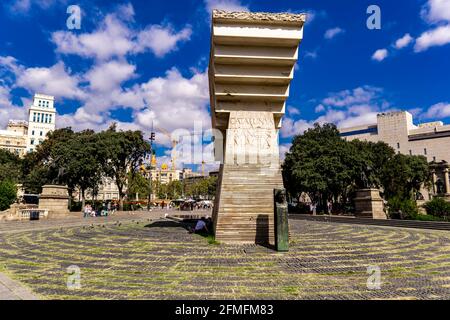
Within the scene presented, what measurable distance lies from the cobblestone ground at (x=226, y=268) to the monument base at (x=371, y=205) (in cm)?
1147

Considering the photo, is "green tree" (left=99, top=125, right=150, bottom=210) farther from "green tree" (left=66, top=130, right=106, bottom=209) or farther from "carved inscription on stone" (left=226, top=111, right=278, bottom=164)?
"carved inscription on stone" (left=226, top=111, right=278, bottom=164)

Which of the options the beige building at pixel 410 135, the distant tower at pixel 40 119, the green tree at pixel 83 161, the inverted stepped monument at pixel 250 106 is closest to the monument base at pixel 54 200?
the green tree at pixel 83 161

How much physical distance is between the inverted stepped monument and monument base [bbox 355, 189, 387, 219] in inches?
499

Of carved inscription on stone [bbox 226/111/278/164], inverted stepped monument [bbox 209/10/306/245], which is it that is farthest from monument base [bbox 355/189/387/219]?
carved inscription on stone [bbox 226/111/278/164]

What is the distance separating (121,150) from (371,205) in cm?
3165

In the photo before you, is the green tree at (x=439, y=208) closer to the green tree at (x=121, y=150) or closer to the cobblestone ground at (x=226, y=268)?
the cobblestone ground at (x=226, y=268)

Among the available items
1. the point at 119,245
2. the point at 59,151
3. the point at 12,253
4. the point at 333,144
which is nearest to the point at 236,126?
the point at 119,245

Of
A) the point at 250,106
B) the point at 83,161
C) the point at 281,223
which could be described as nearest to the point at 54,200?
the point at 83,161

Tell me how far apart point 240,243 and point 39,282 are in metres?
7.46

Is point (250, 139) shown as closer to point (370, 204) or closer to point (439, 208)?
point (370, 204)

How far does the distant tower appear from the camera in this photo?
324 ft
